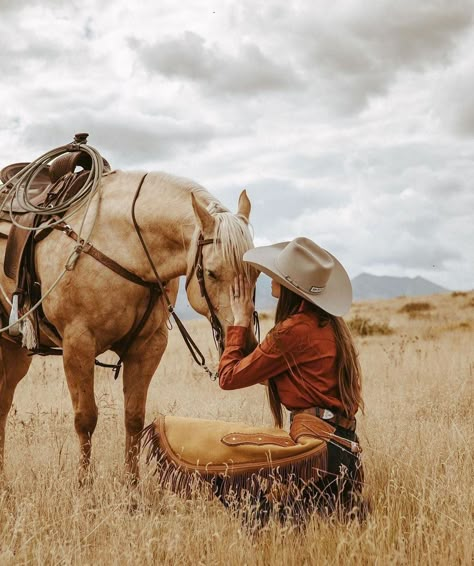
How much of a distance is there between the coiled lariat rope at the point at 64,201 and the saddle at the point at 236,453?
4.39 feet

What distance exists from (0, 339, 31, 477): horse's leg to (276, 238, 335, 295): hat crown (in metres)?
2.89

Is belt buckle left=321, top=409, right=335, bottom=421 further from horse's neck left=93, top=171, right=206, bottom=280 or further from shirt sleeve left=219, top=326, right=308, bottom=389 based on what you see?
horse's neck left=93, top=171, right=206, bottom=280

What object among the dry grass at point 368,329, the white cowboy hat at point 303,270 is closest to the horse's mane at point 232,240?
the white cowboy hat at point 303,270

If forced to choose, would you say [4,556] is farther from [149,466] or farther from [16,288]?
[16,288]

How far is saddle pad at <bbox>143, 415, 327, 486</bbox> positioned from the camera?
9.92 ft

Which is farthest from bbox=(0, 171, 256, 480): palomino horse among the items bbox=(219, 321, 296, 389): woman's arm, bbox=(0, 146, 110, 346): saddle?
bbox=(219, 321, 296, 389): woman's arm

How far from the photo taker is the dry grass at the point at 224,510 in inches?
108

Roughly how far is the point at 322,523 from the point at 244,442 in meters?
0.54

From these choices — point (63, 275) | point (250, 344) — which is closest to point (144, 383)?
point (63, 275)

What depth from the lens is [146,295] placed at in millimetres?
4070

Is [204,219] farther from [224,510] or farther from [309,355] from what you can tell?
[224,510]

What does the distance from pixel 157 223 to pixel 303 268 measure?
1188 millimetres

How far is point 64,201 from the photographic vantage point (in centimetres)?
431

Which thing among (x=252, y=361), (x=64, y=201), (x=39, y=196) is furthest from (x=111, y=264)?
(x=252, y=361)
